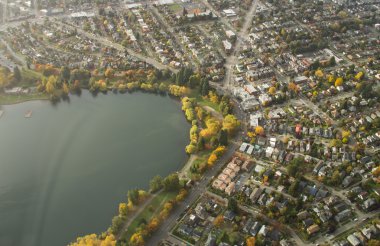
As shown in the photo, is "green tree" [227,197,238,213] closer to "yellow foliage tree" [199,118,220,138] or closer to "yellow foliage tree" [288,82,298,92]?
"yellow foliage tree" [199,118,220,138]

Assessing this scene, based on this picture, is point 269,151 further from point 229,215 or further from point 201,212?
point 201,212

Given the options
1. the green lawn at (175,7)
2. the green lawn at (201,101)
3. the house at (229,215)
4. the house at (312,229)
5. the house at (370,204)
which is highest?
the green lawn at (175,7)

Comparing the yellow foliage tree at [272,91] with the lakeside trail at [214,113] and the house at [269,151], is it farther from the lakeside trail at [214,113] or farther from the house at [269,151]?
the house at [269,151]

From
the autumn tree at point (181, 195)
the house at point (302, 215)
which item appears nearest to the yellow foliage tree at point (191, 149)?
the autumn tree at point (181, 195)

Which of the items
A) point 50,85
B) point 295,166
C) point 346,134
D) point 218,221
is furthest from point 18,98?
point 346,134

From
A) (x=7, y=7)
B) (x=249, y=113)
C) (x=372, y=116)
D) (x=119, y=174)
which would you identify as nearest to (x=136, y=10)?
(x=7, y=7)

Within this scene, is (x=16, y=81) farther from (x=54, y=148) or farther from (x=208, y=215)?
(x=208, y=215)

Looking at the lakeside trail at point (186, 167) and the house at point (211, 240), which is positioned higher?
the lakeside trail at point (186, 167)
